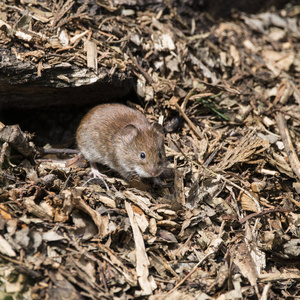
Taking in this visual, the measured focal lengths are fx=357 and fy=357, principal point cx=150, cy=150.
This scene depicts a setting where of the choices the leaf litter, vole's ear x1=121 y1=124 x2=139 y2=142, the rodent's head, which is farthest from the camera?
vole's ear x1=121 y1=124 x2=139 y2=142

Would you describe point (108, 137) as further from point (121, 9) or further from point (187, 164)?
point (121, 9)

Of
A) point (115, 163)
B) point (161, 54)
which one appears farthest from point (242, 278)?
point (161, 54)

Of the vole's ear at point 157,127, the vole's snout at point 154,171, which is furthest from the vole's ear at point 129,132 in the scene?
the vole's snout at point 154,171

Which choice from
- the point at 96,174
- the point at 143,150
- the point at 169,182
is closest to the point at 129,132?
the point at 143,150

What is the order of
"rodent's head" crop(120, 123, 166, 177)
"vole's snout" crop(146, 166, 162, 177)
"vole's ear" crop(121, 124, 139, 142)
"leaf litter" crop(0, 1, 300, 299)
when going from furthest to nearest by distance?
"vole's ear" crop(121, 124, 139, 142), "rodent's head" crop(120, 123, 166, 177), "vole's snout" crop(146, 166, 162, 177), "leaf litter" crop(0, 1, 300, 299)

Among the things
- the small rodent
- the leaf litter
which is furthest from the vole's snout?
the leaf litter

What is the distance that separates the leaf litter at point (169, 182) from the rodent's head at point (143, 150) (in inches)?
13.2

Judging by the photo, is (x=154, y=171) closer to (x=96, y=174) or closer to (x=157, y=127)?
(x=157, y=127)

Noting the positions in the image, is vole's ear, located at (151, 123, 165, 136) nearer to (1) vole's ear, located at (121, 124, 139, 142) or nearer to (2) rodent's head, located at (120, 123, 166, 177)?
(2) rodent's head, located at (120, 123, 166, 177)

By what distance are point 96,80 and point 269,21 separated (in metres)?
5.57

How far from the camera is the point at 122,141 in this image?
20.1 ft

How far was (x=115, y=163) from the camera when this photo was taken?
626cm

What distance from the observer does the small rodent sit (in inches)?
230

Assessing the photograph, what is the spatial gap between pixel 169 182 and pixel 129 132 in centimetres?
112
